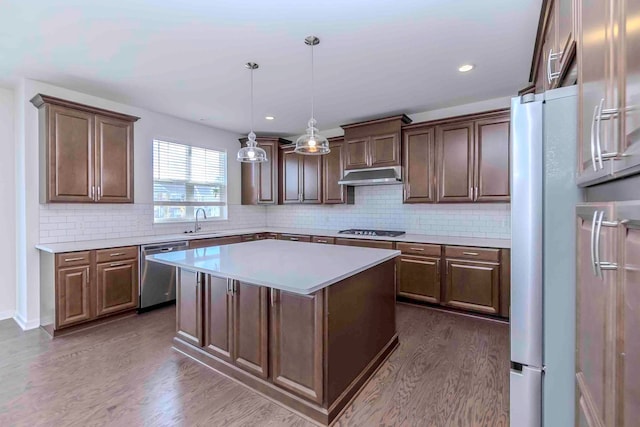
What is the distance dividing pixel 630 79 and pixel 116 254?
413 cm

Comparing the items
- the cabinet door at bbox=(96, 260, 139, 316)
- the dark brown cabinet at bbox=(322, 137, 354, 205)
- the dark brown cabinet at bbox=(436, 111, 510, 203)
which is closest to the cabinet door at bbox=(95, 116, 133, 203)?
the cabinet door at bbox=(96, 260, 139, 316)

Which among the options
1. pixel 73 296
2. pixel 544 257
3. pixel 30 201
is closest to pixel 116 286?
pixel 73 296

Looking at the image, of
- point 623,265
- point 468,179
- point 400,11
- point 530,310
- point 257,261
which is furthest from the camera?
point 468,179

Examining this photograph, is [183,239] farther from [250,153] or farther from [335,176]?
[335,176]

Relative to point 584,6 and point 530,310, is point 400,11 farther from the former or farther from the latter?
point 530,310

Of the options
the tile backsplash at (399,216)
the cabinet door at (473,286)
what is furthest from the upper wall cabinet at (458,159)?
the cabinet door at (473,286)

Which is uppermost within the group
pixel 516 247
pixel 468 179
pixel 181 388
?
→ pixel 468 179

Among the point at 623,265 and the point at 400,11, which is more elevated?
the point at 400,11

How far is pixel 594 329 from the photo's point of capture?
0.80 m

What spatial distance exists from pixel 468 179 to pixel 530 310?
9.44 feet

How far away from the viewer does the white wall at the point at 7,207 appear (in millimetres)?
3426

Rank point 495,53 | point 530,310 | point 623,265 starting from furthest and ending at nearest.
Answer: point 495,53 → point 530,310 → point 623,265

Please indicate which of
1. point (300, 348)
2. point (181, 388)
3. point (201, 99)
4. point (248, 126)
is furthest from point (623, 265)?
point (248, 126)

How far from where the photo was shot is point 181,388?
2176mm
